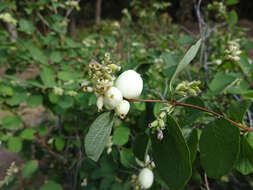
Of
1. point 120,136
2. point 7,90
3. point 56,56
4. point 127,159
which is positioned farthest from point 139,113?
point 7,90

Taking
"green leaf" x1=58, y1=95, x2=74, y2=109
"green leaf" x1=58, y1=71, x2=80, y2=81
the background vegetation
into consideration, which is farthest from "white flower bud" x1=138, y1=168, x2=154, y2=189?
"green leaf" x1=58, y1=71, x2=80, y2=81

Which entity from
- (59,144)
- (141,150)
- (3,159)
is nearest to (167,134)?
(141,150)

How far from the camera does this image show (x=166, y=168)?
0.48 metres

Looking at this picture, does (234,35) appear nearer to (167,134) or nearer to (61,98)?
(61,98)

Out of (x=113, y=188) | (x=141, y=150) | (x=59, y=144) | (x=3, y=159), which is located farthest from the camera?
(x=3, y=159)

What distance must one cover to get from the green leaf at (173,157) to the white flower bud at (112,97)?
13 cm

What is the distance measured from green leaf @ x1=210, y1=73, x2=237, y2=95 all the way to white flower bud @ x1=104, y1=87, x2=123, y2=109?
0.73 m

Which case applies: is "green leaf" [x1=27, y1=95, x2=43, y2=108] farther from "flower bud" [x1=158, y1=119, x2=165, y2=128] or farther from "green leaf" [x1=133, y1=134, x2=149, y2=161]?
"flower bud" [x1=158, y1=119, x2=165, y2=128]

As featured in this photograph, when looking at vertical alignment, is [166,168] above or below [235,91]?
below

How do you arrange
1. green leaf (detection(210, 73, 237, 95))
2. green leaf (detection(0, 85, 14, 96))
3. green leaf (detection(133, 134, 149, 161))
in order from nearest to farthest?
green leaf (detection(133, 134, 149, 161)) → green leaf (detection(210, 73, 237, 95)) → green leaf (detection(0, 85, 14, 96))

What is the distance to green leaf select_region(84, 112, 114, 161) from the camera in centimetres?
45

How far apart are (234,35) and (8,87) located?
2551 mm

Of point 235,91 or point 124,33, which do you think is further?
point 124,33

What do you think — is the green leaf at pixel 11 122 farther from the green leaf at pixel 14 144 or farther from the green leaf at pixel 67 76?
the green leaf at pixel 67 76
